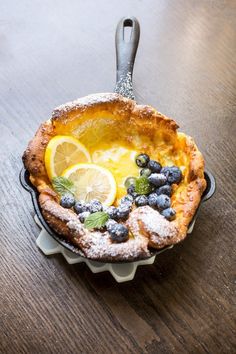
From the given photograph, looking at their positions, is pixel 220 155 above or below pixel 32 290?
above

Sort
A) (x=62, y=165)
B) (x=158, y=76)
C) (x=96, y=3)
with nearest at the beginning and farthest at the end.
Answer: (x=62, y=165) → (x=158, y=76) → (x=96, y=3)

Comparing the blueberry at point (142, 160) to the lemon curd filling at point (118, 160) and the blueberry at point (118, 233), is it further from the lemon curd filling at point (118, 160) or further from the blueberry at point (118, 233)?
the blueberry at point (118, 233)

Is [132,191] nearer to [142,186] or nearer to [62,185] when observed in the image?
[142,186]

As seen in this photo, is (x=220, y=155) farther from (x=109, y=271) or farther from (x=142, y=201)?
(x=109, y=271)

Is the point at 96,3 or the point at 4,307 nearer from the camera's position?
the point at 4,307

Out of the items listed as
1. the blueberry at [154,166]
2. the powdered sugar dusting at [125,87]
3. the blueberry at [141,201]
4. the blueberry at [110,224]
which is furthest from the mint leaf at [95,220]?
the powdered sugar dusting at [125,87]

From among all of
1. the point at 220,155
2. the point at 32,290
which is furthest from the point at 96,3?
the point at 32,290

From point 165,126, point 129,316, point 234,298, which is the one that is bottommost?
point 129,316
